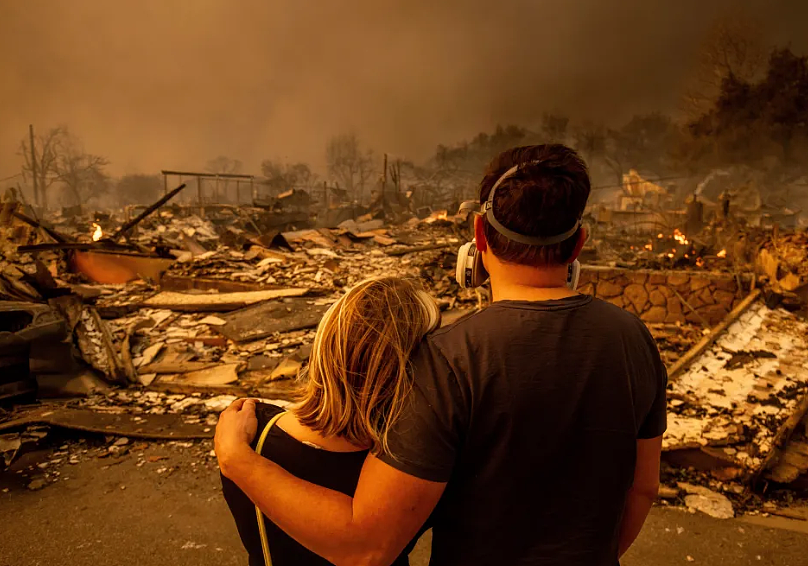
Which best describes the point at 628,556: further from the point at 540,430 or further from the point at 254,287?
the point at 254,287

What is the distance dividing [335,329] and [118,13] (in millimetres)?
66675

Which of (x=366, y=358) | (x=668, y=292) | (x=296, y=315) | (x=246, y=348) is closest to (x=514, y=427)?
(x=366, y=358)

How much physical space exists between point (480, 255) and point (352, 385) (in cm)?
51

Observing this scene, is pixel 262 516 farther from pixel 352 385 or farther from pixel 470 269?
pixel 470 269

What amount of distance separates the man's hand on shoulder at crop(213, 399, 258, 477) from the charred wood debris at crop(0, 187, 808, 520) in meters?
0.19

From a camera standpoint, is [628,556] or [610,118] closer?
[628,556]

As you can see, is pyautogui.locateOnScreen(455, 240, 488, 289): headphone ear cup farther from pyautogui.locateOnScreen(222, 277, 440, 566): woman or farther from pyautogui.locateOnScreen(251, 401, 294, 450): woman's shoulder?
pyautogui.locateOnScreen(251, 401, 294, 450): woman's shoulder

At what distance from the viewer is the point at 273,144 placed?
8256 centimetres

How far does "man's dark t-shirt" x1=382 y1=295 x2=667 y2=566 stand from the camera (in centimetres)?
97

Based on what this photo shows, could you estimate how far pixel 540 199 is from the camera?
105 centimetres

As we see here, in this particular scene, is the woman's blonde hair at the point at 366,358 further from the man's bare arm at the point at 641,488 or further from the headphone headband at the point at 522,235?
the man's bare arm at the point at 641,488

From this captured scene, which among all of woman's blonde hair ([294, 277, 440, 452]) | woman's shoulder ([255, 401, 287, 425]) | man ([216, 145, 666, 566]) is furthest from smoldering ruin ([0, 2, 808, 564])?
man ([216, 145, 666, 566])

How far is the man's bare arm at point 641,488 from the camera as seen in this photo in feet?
4.30

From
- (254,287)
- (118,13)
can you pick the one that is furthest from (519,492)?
(118,13)
